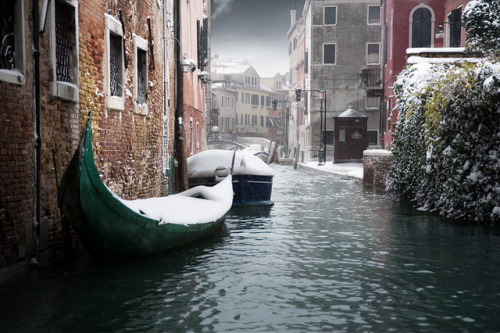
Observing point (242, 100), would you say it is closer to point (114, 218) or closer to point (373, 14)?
point (373, 14)

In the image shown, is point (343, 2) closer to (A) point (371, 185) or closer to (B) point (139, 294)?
(A) point (371, 185)

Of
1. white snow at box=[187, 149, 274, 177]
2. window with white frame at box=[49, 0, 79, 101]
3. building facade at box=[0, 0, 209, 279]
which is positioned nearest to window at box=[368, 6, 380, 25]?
white snow at box=[187, 149, 274, 177]

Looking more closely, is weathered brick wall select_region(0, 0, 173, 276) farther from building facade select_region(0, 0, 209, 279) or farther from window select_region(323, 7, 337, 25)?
window select_region(323, 7, 337, 25)

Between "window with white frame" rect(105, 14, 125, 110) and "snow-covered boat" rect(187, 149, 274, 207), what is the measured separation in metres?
4.40

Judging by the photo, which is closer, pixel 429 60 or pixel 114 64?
pixel 114 64

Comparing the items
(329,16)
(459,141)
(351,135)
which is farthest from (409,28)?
(329,16)

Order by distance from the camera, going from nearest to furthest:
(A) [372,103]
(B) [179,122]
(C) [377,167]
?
(B) [179,122], (C) [377,167], (A) [372,103]

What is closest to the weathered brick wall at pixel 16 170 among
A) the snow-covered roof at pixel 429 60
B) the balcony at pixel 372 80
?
the snow-covered roof at pixel 429 60

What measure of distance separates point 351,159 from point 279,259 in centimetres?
2704

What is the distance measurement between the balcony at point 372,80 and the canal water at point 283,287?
1942 cm

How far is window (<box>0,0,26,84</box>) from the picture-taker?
230 inches

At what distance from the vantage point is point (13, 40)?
6.07 m

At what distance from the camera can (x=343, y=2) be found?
4125cm

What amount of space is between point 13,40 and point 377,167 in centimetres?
1417
